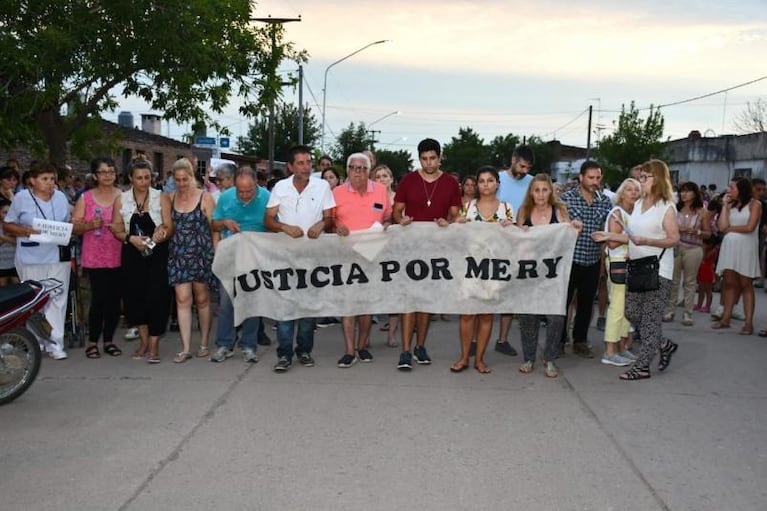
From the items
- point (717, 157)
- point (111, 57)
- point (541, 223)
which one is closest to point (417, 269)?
point (541, 223)

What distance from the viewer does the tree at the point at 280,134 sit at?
6012 cm

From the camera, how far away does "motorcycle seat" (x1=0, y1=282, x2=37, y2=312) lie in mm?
6223

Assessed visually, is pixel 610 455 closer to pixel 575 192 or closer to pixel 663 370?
→ pixel 663 370

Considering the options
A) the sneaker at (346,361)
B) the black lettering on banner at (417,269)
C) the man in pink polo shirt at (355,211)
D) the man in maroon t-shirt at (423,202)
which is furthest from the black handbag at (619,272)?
the sneaker at (346,361)

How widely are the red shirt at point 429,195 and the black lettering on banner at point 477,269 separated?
1.63ft

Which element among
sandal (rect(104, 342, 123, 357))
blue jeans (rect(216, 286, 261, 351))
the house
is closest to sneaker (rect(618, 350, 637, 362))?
blue jeans (rect(216, 286, 261, 351))

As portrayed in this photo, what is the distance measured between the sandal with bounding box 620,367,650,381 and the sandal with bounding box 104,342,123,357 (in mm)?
4943

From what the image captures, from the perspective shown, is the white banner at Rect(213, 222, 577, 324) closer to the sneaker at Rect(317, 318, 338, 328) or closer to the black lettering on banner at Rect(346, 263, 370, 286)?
the black lettering on banner at Rect(346, 263, 370, 286)

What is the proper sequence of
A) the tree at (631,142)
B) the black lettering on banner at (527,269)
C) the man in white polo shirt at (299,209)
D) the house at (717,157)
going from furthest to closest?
the tree at (631,142), the house at (717,157), the black lettering on banner at (527,269), the man in white polo shirt at (299,209)

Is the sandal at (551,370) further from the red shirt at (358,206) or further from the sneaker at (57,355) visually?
the sneaker at (57,355)

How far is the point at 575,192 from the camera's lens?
26.5ft

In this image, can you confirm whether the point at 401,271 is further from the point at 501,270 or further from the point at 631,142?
the point at 631,142

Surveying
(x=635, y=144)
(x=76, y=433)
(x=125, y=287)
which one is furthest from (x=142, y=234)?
(x=635, y=144)

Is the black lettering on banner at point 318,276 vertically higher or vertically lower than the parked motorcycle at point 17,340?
higher
